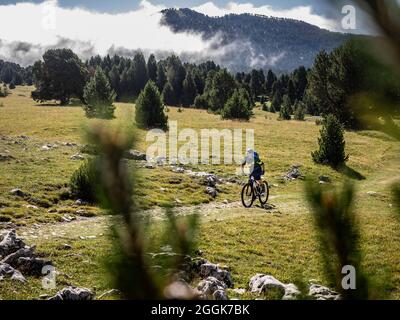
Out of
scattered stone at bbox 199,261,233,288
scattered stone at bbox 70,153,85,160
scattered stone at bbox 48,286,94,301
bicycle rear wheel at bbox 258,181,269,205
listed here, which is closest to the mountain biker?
bicycle rear wheel at bbox 258,181,269,205

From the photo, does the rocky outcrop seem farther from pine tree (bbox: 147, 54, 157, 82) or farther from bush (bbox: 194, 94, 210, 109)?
pine tree (bbox: 147, 54, 157, 82)

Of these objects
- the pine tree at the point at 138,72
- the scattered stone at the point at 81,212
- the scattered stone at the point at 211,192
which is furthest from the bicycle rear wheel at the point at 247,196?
the pine tree at the point at 138,72

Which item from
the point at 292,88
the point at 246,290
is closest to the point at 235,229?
the point at 246,290

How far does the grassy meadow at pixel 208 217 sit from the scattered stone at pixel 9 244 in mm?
714

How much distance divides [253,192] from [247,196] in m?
0.68

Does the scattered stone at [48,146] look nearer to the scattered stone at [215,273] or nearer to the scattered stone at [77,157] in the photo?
the scattered stone at [77,157]

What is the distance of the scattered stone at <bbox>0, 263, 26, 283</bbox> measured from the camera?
36.4ft

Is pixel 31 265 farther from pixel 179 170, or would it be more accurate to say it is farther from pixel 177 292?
pixel 179 170

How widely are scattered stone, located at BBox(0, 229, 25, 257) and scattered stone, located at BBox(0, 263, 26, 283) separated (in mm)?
1311

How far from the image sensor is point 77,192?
21641 millimetres

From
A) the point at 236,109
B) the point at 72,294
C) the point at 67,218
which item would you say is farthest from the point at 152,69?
the point at 72,294

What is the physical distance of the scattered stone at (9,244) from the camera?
1282cm
